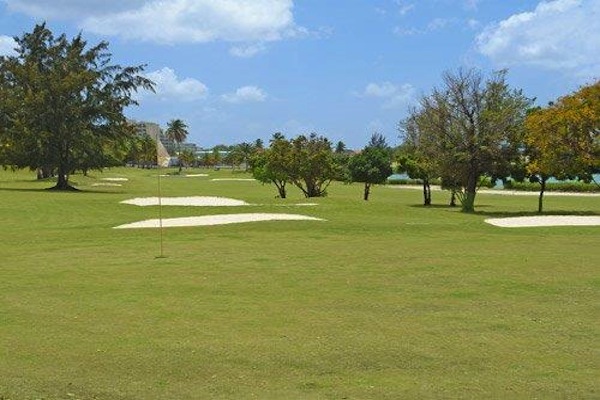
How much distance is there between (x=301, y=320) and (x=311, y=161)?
5059 cm

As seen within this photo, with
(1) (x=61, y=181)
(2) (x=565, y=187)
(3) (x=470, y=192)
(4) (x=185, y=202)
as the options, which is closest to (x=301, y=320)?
(3) (x=470, y=192)

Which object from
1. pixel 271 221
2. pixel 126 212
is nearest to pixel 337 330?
pixel 271 221

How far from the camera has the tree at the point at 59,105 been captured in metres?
61.8

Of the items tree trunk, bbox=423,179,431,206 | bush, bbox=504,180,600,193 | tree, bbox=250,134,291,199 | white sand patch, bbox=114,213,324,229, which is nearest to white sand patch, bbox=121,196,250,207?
white sand patch, bbox=114,213,324,229

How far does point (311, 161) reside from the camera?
62.1 meters

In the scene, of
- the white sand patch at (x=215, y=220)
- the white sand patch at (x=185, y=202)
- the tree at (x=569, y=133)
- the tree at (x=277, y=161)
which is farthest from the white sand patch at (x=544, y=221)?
the tree at (x=277, y=161)

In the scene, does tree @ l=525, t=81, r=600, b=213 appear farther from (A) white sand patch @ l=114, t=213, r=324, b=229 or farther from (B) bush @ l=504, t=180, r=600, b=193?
(B) bush @ l=504, t=180, r=600, b=193

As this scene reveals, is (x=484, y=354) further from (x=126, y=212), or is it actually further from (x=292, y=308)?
(x=126, y=212)

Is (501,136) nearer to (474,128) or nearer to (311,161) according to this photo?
(474,128)

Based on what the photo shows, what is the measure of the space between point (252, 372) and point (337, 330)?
97.2 inches

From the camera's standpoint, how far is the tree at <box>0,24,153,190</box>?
6181 centimetres

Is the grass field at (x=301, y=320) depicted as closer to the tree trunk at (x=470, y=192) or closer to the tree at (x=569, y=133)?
the tree at (x=569, y=133)

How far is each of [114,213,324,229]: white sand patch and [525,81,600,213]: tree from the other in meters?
14.3

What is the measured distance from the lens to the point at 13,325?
11414 millimetres
